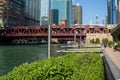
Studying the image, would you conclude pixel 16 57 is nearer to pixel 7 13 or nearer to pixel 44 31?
pixel 44 31

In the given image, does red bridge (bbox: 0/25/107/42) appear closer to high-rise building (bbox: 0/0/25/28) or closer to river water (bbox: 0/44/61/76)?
high-rise building (bbox: 0/0/25/28)

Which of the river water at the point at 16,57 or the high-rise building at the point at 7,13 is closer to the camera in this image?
the river water at the point at 16,57

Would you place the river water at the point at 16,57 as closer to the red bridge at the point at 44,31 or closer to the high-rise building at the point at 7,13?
the red bridge at the point at 44,31

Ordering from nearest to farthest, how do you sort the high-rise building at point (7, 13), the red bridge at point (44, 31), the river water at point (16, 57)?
the river water at point (16, 57) < the red bridge at point (44, 31) < the high-rise building at point (7, 13)

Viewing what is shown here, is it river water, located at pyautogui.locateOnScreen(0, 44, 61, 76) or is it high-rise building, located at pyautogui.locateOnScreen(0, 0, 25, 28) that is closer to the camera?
river water, located at pyautogui.locateOnScreen(0, 44, 61, 76)

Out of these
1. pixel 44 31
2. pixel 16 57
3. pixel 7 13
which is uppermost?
pixel 7 13

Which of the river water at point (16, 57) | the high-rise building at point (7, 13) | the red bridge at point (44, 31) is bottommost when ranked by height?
the river water at point (16, 57)

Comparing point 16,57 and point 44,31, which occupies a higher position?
point 44,31

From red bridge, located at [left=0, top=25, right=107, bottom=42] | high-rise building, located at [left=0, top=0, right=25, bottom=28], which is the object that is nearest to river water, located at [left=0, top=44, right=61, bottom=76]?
red bridge, located at [left=0, top=25, right=107, bottom=42]

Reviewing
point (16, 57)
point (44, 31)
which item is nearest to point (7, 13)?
point (44, 31)

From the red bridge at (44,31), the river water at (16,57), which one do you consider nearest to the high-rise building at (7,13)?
the red bridge at (44,31)

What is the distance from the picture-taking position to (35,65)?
10180 millimetres

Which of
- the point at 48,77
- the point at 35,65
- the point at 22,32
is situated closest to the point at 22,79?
the point at 48,77

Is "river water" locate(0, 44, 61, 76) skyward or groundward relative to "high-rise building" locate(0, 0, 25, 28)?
groundward
